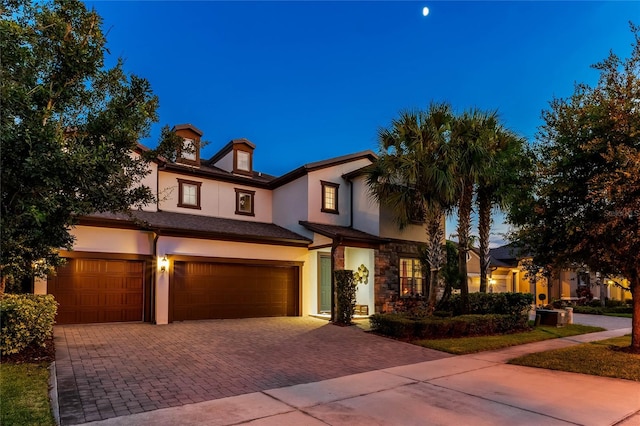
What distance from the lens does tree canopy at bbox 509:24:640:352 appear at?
8.39m

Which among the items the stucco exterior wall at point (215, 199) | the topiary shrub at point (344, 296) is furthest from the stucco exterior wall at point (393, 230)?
the stucco exterior wall at point (215, 199)

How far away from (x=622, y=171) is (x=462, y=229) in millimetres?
6734

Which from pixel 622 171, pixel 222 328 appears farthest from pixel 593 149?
pixel 222 328

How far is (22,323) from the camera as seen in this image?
7.58 m

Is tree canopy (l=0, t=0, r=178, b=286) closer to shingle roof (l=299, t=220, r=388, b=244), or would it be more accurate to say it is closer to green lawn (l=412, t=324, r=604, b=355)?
green lawn (l=412, t=324, r=604, b=355)

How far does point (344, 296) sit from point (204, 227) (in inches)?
213

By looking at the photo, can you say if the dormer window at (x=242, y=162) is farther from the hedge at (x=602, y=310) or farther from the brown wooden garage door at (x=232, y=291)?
the hedge at (x=602, y=310)

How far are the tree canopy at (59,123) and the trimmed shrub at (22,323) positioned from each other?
1372 millimetres

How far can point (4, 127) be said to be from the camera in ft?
14.5

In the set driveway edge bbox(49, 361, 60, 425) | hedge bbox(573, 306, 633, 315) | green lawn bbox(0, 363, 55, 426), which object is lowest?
hedge bbox(573, 306, 633, 315)

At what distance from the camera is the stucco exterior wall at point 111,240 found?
12547 mm

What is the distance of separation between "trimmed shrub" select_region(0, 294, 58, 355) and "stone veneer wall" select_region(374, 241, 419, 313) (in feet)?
37.2

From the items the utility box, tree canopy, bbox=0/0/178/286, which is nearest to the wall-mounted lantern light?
tree canopy, bbox=0/0/178/286

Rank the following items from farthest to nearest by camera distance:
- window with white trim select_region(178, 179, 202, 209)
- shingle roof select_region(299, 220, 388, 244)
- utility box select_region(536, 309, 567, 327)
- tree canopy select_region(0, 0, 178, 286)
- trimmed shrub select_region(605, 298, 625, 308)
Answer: trimmed shrub select_region(605, 298, 625, 308) → window with white trim select_region(178, 179, 202, 209) → utility box select_region(536, 309, 567, 327) → shingle roof select_region(299, 220, 388, 244) → tree canopy select_region(0, 0, 178, 286)
